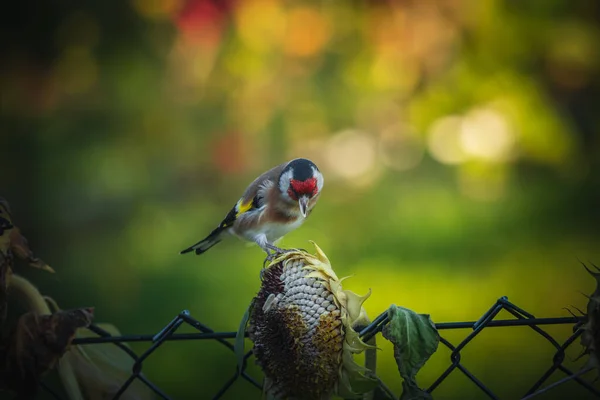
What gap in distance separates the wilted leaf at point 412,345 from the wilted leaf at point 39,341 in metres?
0.23

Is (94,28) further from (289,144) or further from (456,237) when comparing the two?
(456,237)

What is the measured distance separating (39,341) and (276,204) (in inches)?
22.9

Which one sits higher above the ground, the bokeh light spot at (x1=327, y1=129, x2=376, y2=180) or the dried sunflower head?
the bokeh light spot at (x1=327, y1=129, x2=376, y2=180)

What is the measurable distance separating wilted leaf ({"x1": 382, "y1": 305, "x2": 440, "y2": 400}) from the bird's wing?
62 cm

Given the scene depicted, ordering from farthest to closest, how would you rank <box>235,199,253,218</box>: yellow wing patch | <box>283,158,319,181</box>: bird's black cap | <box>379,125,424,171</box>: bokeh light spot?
<box>379,125,424,171</box>: bokeh light spot, <box>235,199,253,218</box>: yellow wing patch, <box>283,158,319,181</box>: bird's black cap

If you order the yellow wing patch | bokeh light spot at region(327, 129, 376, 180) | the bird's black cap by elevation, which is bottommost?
the yellow wing patch

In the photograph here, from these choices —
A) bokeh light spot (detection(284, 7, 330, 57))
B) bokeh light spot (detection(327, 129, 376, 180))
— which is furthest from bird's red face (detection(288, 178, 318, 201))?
bokeh light spot (detection(284, 7, 330, 57))

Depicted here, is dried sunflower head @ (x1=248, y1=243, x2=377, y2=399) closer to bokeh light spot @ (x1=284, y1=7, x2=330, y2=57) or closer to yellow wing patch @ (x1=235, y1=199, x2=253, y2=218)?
yellow wing patch @ (x1=235, y1=199, x2=253, y2=218)

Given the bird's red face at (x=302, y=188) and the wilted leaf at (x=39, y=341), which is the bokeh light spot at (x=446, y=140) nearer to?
the bird's red face at (x=302, y=188)

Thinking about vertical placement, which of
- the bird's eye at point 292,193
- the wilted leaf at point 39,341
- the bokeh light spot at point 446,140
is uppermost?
the bokeh light spot at point 446,140

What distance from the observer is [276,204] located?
111 cm

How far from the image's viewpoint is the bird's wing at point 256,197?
3.70ft

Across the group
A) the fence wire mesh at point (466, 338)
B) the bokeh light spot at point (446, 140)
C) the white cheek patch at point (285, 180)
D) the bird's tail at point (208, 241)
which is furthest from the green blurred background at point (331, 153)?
the fence wire mesh at point (466, 338)

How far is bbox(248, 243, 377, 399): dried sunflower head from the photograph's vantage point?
53 cm
